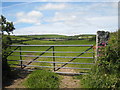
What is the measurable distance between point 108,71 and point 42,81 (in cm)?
232

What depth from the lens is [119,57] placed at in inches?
206

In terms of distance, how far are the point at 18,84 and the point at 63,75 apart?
2.03 metres

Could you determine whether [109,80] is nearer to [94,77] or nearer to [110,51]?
[94,77]

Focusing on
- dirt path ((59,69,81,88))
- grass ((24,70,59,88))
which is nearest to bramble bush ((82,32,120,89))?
dirt path ((59,69,81,88))

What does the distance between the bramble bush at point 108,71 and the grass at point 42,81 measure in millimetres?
1119

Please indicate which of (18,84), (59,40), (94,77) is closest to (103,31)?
(94,77)

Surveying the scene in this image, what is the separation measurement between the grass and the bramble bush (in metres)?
1.12

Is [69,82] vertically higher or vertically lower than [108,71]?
lower

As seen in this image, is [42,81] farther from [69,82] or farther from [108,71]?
[108,71]

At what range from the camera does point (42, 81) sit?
5.52 metres

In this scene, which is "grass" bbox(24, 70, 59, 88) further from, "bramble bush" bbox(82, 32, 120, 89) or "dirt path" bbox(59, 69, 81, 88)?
"bramble bush" bbox(82, 32, 120, 89)

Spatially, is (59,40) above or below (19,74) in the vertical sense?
above

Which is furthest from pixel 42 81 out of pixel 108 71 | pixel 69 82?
pixel 108 71

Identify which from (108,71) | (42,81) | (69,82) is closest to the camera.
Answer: (108,71)
